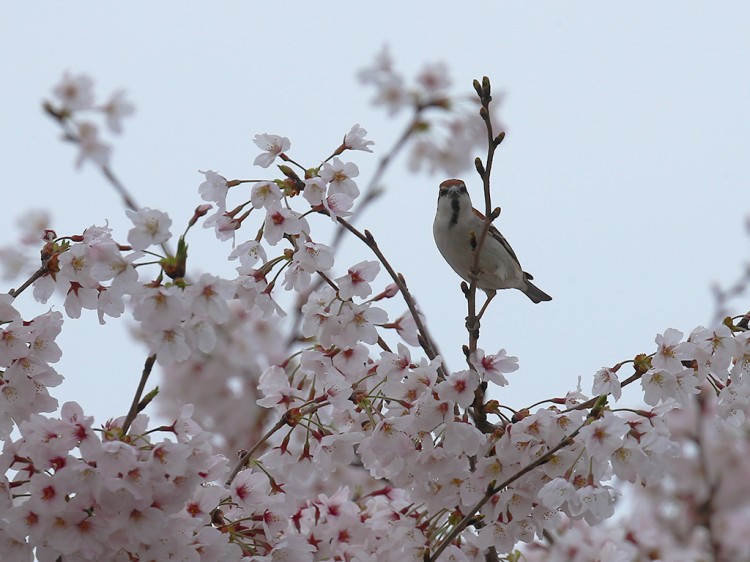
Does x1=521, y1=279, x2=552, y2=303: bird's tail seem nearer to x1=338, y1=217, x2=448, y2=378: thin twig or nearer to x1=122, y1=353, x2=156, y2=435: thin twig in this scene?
x1=338, y1=217, x2=448, y2=378: thin twig

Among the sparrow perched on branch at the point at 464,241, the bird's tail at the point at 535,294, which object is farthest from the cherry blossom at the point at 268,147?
the bird's tail at the point at 535,294

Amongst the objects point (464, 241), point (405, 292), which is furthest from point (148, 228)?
point (464, 241)

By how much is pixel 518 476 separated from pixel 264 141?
4.16ft

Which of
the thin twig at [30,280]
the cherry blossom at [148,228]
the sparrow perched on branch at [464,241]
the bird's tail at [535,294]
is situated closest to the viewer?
the cherry blossom at [148,228]

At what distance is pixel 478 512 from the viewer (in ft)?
8.88

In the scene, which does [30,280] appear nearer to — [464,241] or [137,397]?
[137,397]

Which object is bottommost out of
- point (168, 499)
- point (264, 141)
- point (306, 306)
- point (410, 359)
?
point (168, 499)

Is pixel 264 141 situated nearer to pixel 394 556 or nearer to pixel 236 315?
pixel 394 556

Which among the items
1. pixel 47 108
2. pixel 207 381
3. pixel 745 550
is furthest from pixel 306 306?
pixel 745 550

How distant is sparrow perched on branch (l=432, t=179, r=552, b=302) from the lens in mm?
4125

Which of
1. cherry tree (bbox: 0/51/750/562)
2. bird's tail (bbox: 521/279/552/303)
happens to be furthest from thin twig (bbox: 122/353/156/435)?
bird's tail (bbox: 521/279/552/303)

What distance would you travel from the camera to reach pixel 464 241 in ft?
13.4

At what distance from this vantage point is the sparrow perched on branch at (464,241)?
412 centimetres

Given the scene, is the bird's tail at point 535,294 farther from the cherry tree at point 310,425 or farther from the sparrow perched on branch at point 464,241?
the cherry tree at point 310,425
